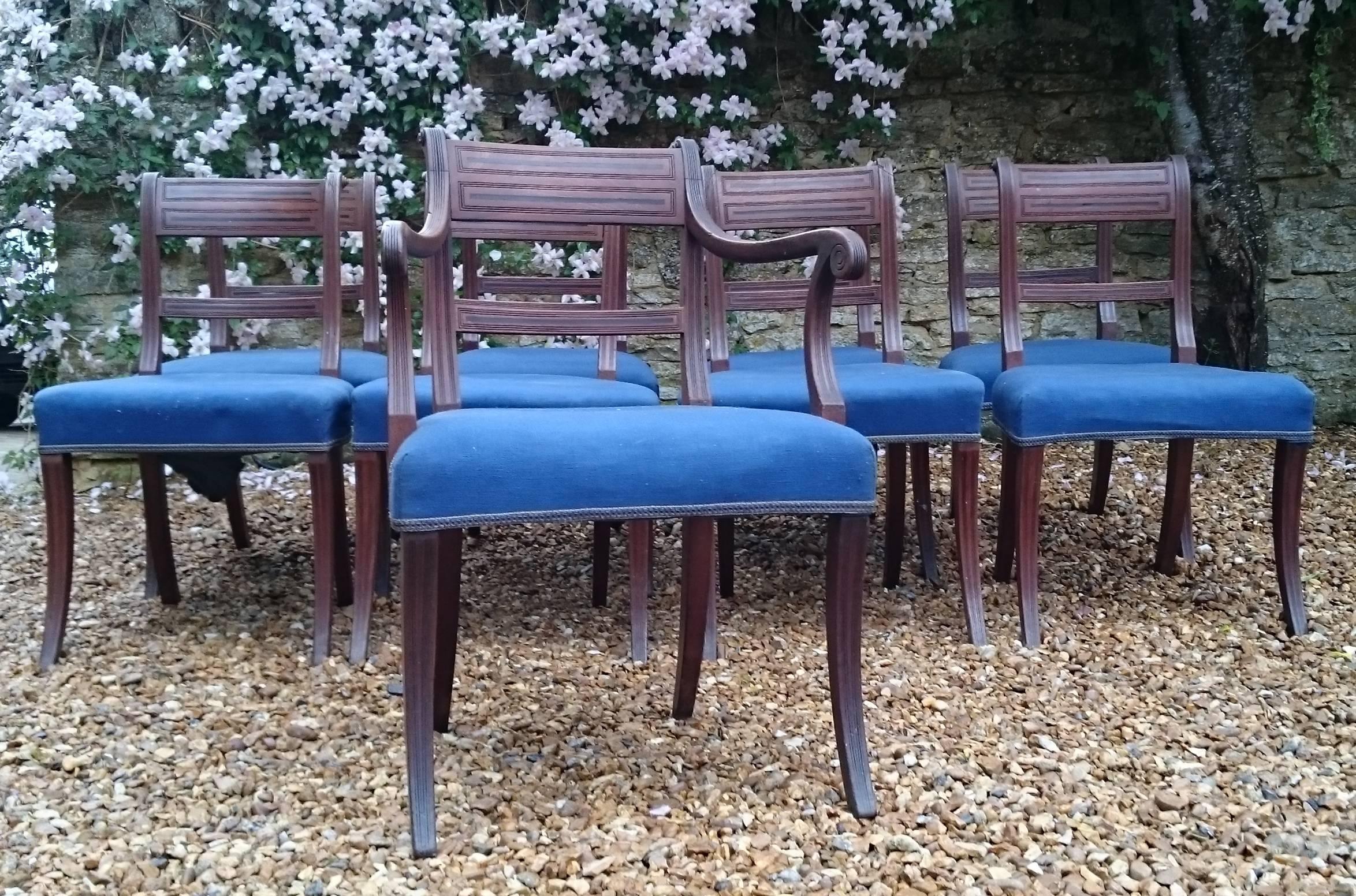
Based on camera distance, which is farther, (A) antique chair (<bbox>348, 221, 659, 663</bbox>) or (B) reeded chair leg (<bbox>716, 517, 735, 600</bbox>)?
(B) reeded chair leg (<bbox>716, 517, 735, 600</bbox>)

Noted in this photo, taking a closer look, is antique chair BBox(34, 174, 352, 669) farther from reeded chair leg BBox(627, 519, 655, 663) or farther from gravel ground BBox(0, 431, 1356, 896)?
reeded chair leg BBox(627, 519, 655, 663)

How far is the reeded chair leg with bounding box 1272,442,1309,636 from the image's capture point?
7.82ft

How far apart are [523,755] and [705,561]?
0.45 meters

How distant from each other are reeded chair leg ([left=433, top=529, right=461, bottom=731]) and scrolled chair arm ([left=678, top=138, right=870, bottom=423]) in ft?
2.05

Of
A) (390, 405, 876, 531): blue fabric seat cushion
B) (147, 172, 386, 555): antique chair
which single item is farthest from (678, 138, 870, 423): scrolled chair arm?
(147, 172, 386, 555): antique chair

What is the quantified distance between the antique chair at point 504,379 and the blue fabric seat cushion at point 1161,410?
2.75 feet

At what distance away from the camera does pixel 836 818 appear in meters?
1.56

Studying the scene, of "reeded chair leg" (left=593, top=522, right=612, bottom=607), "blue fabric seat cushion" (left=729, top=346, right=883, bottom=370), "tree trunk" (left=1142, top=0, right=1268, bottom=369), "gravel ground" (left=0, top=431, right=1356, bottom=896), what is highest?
"tree trunk" (left=1142, top=0, right=1268, bottom=369)

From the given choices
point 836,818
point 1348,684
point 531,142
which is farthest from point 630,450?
point 531,142

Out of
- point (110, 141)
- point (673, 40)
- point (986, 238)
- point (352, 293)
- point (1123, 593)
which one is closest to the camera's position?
point (1123, 593)

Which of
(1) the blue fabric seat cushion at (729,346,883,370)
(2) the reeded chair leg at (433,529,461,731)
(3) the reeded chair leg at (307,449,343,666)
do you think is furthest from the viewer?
(1) the blue fabric seat cushion at (729,346,883,370)

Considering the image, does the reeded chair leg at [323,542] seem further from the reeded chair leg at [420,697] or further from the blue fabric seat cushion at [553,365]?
the reeded chair leg at [420,697]

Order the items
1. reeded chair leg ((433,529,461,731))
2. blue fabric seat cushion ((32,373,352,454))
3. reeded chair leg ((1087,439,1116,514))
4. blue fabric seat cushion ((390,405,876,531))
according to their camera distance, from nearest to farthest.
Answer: blue fabric seat cushion ((390,405,876,531)) → reeded chair leg ((433,529,461,731)) → blue fabric seat cushion ((32,373,352,454)) → reeded chair leg ((1087,439,1116,514))

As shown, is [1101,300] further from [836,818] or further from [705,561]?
[836,818]
